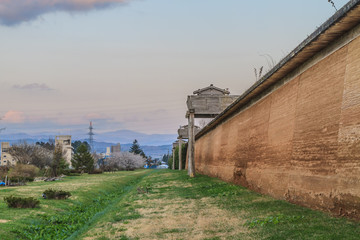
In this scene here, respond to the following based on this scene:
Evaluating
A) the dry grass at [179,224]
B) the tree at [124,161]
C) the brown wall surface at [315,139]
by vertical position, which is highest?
the brown wall surface at [315,139]

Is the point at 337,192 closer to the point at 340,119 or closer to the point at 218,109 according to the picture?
the point at 340,119

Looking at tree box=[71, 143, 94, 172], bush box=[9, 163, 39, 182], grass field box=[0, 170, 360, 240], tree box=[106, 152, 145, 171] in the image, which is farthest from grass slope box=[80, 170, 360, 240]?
tree box=[106, 152, 145, 171]

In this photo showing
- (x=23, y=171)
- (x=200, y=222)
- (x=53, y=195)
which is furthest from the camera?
(x=23, y=171)

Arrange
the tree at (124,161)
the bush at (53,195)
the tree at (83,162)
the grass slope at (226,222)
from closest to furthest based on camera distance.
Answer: the grass slope at (226,222) → the bush at (53,195) → the tree at (83,162) → the tree at (124,161)

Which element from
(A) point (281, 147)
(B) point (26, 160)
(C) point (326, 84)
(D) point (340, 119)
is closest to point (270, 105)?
(A) point (281, 147)

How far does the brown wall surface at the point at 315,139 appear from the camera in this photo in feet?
19.3

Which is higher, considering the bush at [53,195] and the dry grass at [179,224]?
the dry grass at [179,224]

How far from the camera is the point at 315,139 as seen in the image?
23.7ft

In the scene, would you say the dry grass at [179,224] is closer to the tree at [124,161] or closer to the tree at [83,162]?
the tree at [83,162]

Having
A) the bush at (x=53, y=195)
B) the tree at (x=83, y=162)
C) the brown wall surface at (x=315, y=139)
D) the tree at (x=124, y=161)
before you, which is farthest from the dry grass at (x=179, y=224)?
the tree at (x=124, y=161)

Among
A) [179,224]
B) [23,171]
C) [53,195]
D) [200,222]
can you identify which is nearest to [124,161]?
[23,171]

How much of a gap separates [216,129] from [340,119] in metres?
16.2

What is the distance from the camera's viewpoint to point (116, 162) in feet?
293

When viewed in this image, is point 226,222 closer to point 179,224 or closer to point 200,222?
point 200,222
